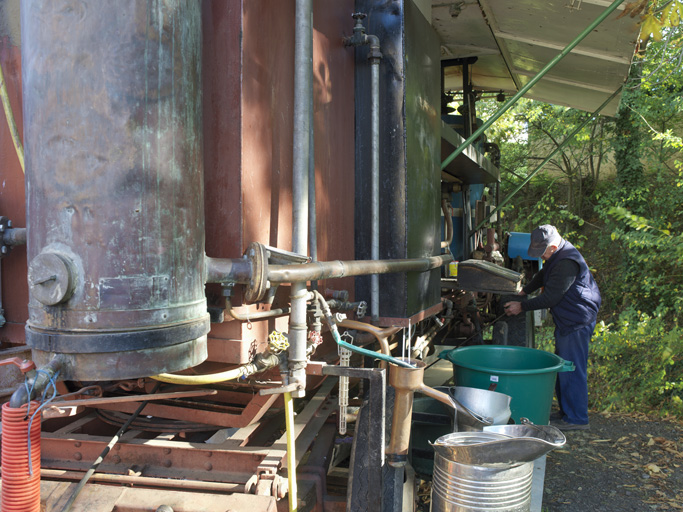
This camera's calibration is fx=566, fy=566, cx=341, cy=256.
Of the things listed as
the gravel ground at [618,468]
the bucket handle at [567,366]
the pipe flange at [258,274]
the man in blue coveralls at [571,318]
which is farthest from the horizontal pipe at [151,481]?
the man in blue coveralls at [571,318]

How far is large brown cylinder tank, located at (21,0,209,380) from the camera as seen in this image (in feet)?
4.82

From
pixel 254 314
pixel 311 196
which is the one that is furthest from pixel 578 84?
pixel 254 314

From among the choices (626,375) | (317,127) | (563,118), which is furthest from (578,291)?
(563,118)

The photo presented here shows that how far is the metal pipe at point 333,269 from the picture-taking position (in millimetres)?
1882

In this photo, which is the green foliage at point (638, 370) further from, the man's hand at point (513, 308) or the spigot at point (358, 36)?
the spigot at point (358, 36)

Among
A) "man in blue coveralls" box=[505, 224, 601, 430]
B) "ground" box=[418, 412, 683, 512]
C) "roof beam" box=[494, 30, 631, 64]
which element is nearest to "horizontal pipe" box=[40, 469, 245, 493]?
"ground" box=[418, 412, 683, 512]

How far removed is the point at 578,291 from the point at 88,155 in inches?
168

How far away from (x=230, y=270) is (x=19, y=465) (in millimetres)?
821

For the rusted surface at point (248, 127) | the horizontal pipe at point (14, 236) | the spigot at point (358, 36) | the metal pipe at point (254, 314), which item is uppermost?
the spigot at point (358, 36)

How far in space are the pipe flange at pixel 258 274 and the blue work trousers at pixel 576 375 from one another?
3741 millimetres

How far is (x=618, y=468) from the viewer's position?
14.4 feet

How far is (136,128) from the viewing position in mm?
1500

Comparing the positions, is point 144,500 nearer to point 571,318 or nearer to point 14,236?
point 14,236

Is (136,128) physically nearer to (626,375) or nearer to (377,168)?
(377,168)
